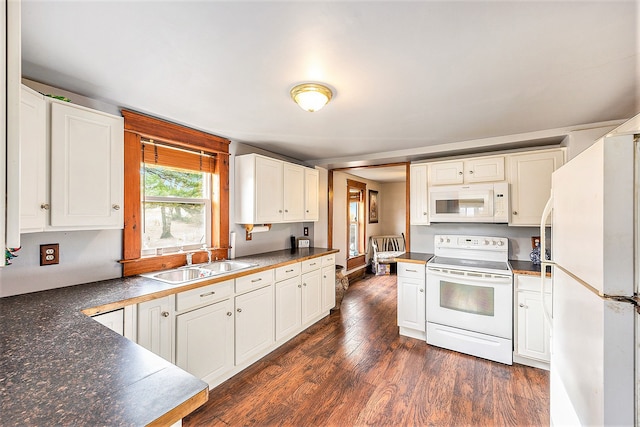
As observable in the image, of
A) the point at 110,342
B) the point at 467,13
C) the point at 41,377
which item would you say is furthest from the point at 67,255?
the point at 467,13

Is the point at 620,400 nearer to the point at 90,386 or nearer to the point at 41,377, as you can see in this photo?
the point at 90,386

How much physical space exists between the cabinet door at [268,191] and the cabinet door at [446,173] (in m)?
1.87

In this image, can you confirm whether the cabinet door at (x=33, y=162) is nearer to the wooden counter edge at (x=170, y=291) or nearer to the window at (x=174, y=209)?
the wooden counter edge at (x=170, y=291)

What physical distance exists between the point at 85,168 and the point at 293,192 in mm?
2189

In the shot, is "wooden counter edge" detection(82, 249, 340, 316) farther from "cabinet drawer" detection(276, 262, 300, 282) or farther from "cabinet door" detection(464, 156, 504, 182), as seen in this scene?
"cabinet door" detection(464, 156, 504, 182)

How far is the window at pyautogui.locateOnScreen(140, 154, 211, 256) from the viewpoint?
98.0 inches

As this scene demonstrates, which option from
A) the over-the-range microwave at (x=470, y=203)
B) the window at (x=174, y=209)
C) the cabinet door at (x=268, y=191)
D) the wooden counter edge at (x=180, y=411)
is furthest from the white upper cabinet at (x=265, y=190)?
the wooden counter edge at (x=180, y=411)

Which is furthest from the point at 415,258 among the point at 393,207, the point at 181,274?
the point at 393,207

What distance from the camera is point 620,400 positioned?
0.84 m

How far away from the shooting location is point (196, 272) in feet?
8.77

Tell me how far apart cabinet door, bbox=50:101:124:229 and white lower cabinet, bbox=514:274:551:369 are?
3.48 metres

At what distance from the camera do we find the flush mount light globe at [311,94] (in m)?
1.82

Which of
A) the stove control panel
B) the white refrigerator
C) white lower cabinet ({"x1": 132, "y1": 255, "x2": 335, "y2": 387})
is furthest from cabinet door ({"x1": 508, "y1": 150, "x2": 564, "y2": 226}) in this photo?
white lower cabinet ({"x1": 132, "y1": 255, "x2": 335, "y2": 387})

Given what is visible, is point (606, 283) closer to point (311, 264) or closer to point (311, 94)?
point (311, 94)
